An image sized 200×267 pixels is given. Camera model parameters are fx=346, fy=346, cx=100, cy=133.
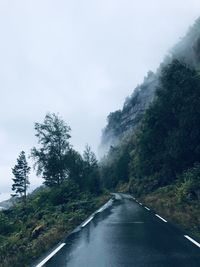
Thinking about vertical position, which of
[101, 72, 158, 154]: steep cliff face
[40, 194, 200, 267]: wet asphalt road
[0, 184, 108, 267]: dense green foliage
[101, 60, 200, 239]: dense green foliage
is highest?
[101, 72, 158, 154]: steep cliff face

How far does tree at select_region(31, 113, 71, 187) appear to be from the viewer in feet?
155

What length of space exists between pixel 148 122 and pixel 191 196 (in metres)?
15.0

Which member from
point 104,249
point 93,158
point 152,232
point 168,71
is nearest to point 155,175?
point 93,158

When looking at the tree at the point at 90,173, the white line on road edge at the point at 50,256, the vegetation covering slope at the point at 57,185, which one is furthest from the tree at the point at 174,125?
the white line on road edge at the point at 50,256

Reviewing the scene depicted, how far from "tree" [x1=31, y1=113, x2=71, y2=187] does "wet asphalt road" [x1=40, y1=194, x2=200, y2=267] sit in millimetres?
32823

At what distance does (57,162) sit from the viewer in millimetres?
46906

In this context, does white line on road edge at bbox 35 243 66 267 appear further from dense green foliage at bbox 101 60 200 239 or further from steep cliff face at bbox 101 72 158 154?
steep cliff face at bbox 101 72 158 154

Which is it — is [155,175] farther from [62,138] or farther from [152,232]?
[152,232]

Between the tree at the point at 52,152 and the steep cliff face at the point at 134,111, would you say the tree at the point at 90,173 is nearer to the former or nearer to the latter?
the tree at the point at 52,152

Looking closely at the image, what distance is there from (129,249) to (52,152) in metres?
38.6

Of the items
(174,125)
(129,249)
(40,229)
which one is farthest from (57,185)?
(129,249)

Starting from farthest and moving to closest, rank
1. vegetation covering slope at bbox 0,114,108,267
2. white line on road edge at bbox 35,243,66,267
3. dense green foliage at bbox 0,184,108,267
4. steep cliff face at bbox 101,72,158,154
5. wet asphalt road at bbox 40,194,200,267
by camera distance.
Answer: steep cliff face at bbox 101,72,158,154 < vegetation covering slope at bbox 0,114,108,267 < dense green foliage at bbox 0,184,108,267 < white line on road edge at bbox 35,243,66,267 < wet asphalt road at bbox 40,194,200,267

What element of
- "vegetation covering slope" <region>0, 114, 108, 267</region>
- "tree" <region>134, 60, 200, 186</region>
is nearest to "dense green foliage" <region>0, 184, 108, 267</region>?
"vegetation covering slope" <region>0, 114, 108, 267</region>

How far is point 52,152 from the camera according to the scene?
158ft
